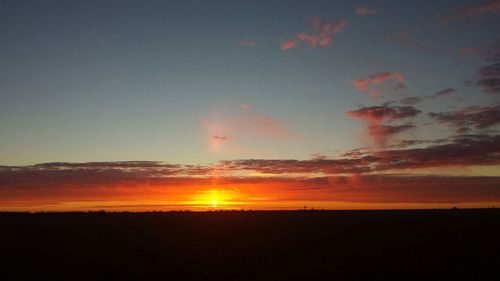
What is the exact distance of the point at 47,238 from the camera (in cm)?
4625

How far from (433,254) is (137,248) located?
22.0 m

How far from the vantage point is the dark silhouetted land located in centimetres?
3372

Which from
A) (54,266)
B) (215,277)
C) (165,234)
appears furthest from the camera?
(165,234)

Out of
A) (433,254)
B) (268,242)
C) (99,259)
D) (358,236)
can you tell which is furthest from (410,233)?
(99,259)

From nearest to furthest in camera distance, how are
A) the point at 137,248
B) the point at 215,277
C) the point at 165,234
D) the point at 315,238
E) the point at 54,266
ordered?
the point at 215,277
the point at 54,266
the point at 137,248
the point at 315,238
the point at 165,234

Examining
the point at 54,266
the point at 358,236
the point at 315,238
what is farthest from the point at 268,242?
the point at 54,266

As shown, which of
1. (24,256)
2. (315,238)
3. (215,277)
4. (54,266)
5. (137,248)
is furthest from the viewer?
(315,238)

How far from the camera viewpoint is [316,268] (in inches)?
1377

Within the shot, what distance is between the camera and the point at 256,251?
1634 inches

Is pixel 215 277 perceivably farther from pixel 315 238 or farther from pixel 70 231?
pixel 70 231

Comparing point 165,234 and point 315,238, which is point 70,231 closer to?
point 165,234

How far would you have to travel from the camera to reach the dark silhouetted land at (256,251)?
33.7 meters

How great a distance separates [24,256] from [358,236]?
1029 inches

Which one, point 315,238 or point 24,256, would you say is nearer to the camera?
point 24,256
